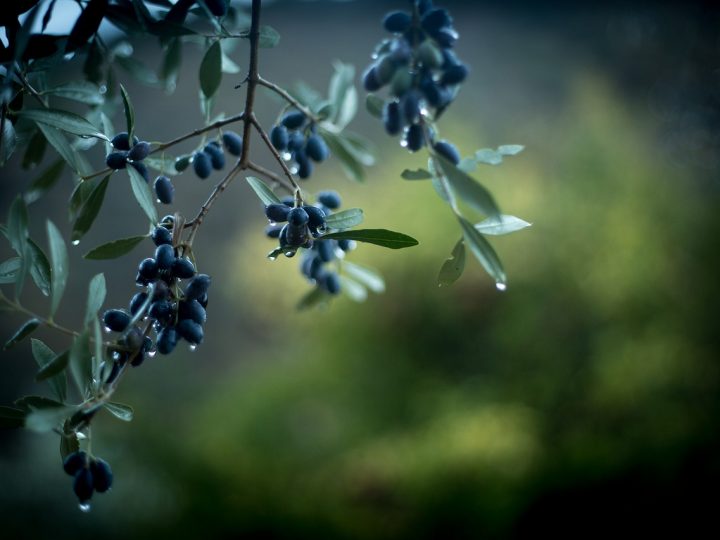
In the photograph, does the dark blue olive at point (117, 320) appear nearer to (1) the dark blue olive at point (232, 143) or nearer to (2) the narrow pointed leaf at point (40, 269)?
(2) the narrow pointed leaf at point (40, 269)

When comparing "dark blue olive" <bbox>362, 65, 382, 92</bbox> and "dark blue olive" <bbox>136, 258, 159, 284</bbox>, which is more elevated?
"dark blue olive" <bbox>362, 65, 382, 92</bbox>

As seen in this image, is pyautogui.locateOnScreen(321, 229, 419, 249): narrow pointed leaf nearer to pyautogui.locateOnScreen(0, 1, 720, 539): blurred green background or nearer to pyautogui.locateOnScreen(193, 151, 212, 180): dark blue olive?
pyautogui.locateOnScreen(193, 151, 212, 180): dark blue olive

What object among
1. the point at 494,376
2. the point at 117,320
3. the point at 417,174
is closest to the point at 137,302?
the point at 117,320

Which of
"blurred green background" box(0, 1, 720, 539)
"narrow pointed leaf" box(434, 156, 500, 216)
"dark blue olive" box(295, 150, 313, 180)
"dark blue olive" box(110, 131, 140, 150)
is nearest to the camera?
"narrow pointed leaf" box(434, 156, 500, 216)

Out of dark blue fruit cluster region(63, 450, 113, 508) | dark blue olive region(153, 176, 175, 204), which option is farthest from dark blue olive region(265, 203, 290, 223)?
dark blue fruit cluster region(63, 450, 113, 508)

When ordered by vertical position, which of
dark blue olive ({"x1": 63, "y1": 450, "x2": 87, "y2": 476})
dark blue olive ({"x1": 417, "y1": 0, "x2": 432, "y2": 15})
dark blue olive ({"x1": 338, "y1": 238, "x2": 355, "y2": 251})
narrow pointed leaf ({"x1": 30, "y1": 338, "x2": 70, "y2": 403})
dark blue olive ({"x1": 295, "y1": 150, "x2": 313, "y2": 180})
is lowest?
dark blue olive ({"x1": 63, "y1": 450, "x2": 87, "y2": 476})

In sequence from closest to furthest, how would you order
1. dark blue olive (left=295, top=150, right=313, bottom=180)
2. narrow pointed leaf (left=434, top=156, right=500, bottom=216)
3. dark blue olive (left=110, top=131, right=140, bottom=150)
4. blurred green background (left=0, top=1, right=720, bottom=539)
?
1. narrow pointed leaf (left=434, top=156, right=500, bottom=216)
2. dark blue olive (left=110, top=131, right=140, bottom=150)
3. dark blue olive (left=295, top=150, right=313, bottom=180)
4. blurred green background (left=0, top=1, right=720, bottom=539)

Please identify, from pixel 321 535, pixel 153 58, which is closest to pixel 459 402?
pixel 321 535
